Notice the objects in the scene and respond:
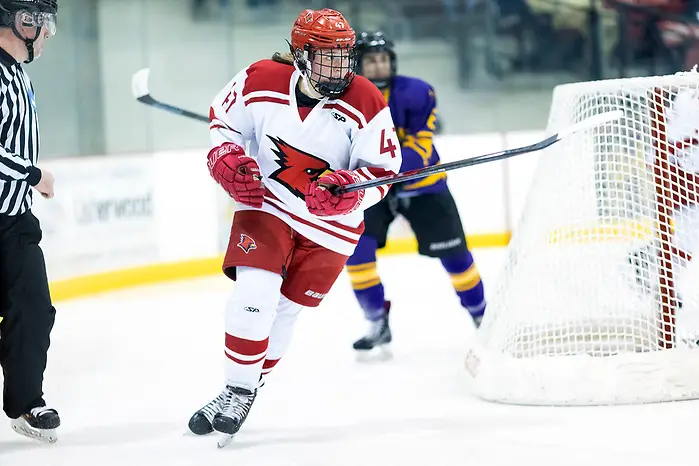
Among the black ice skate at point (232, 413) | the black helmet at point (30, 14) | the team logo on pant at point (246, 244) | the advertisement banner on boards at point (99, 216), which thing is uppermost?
the black helmet at point (30, 14)

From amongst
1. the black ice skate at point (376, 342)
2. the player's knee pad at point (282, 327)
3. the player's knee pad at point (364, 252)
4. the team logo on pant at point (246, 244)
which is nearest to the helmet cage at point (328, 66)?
the team logo on pant at point (246, 244)

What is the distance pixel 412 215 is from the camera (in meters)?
3.91

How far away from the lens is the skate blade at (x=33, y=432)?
2.77 m

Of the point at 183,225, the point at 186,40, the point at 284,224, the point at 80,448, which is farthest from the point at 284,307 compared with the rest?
the point at 186,40

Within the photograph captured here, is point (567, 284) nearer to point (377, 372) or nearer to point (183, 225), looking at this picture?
point (377, 372)

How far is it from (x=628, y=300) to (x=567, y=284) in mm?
190

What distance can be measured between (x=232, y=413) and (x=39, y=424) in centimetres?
49

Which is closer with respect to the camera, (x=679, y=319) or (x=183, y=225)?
(x=679, y=319)

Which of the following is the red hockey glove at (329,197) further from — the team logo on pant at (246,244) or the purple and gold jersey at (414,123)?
the purple and gold jersey at (414,123)

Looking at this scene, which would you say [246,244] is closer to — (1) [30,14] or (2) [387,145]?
(2) [387,145]

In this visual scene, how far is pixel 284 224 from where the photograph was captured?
2.73 m

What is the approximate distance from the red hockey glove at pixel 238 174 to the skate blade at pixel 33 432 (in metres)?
0.76

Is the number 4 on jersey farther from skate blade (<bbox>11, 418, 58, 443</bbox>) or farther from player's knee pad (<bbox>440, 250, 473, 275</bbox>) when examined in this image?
player's knee pad (<bbox>440, 250, 473, 275</bbox>)

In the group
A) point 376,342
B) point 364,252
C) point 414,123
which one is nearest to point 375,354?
point 376,342
